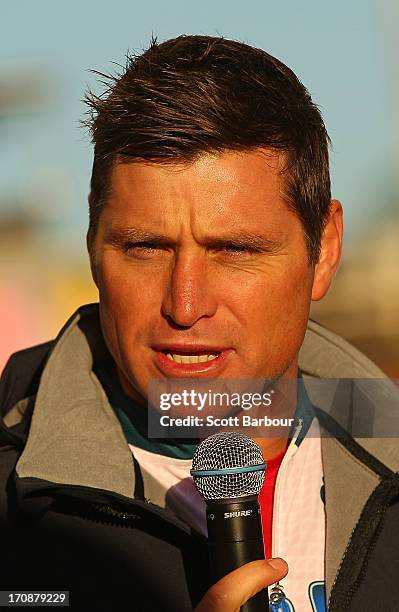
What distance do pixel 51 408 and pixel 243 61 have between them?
1.20 metres

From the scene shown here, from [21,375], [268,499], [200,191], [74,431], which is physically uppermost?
[200,191]

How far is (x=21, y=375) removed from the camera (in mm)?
3055

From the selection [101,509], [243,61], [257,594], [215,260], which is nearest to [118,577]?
[101,509]

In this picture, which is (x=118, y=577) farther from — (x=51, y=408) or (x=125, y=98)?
(x=125, y=98)

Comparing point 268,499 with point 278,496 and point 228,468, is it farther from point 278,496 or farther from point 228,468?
point 228,468

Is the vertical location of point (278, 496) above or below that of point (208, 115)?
below

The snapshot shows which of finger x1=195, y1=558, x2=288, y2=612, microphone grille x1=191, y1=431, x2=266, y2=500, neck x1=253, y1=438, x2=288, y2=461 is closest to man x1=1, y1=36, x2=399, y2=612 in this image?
neck x1=253, y1=438, x2=288, y2=461

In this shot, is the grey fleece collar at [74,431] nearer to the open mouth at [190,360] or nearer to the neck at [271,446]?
the open mouth at [190,360]

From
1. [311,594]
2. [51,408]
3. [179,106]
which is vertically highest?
[179,106]

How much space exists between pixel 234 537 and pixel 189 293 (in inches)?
31.3

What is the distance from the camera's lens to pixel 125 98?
287 centimetres

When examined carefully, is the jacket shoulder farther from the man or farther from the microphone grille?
the microphone grille

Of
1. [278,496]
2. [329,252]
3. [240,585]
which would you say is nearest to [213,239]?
[329,252]

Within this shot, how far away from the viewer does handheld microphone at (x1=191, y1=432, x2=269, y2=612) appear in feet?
6.52
